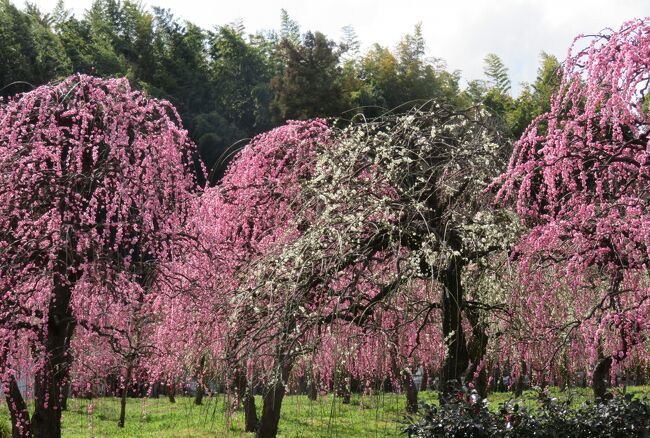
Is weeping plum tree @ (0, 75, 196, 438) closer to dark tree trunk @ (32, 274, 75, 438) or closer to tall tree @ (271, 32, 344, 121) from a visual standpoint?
dark tree trunk @ (32, 274, 75, 438)

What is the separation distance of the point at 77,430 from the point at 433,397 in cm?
896

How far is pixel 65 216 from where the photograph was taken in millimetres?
8547

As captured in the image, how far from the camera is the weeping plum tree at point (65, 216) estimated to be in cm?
852

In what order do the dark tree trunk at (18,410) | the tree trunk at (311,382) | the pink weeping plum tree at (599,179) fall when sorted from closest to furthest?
the pink weeping plum tree at (599,179), the tree trunk at (311,382), the dark tree trunk at (18,410)

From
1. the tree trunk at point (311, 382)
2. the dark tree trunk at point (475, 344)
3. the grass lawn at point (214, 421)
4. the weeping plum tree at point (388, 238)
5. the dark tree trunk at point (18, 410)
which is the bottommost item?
the grass lawn at point (214, 421)

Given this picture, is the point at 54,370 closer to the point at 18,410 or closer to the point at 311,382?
the point at 18,410

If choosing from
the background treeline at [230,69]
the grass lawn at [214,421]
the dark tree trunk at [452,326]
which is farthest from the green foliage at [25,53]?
the dark tree trunk at [452,326]

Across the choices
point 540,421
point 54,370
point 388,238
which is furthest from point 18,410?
point 540,421

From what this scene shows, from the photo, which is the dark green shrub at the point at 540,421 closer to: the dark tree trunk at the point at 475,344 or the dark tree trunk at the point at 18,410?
the dark tree trunk at the point at 475,344

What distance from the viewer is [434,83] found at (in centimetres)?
4316

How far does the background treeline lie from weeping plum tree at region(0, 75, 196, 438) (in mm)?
25143

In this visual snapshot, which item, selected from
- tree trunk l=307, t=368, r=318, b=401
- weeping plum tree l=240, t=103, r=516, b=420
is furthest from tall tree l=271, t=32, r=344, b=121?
weeping plum tree l=240, t=103, r=516, b=420

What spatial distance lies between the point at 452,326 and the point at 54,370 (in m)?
4.42

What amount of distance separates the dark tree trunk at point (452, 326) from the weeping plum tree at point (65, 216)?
10.6 ft
